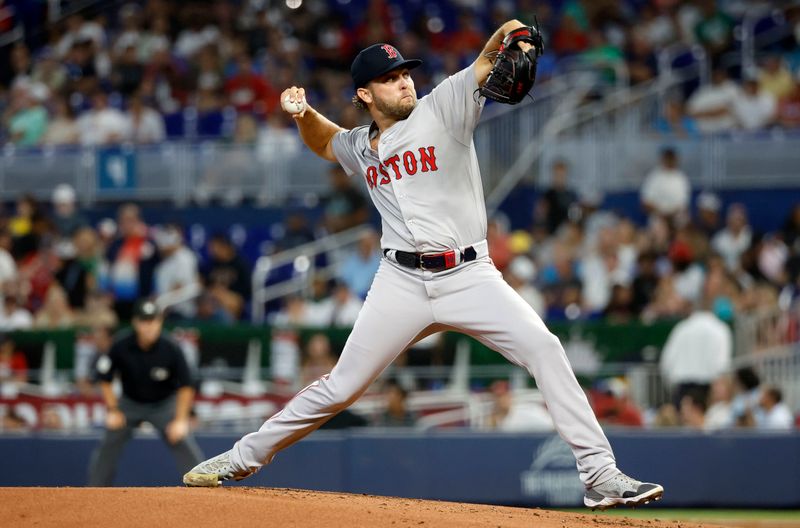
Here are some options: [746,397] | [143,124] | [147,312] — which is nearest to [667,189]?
[746,397]

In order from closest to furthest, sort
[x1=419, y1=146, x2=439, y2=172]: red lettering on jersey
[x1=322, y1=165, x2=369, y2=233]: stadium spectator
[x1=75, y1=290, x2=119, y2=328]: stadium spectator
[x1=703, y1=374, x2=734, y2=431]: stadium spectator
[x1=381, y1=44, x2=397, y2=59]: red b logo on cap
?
[x1=419, y1=146, x2=439, y2=172]: red lettering on jersey → [x1=381, y1=44, x2=397, y2=59]: red b logo on cap → [x1=703, y1=374, x2=734, y2=431]: stadium spectator → [x1=75, y1=290, x2=119, y2=328]: stadium spectator → [x1=322, y1=165, x2=369, y2=233]: stadium spectator

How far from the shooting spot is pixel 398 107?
650 centimetres

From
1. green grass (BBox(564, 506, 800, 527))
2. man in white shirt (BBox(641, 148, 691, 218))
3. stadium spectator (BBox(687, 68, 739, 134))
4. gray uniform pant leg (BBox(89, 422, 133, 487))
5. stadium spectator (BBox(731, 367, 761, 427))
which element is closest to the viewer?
gray uniform pant leg (BBox(89, 422, 133, 487))

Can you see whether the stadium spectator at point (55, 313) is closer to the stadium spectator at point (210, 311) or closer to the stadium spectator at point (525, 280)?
the stadium spectator at point (210, 311)

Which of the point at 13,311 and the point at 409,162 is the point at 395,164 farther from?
the point at 13,311

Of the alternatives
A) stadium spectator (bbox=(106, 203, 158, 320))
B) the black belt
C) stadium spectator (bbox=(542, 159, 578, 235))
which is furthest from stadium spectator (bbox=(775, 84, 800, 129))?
the black belt

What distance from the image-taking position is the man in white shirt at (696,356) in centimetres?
1237

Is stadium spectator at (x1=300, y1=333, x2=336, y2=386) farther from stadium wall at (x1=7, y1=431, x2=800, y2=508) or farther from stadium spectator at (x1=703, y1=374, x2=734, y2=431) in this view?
stadium spectator at (x1=703, y1=374, x2=734, y2=431)

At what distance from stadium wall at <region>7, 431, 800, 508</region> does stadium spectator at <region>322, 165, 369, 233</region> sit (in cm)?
407

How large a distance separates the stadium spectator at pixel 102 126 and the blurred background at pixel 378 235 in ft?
0.10

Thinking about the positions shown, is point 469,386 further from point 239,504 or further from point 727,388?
point 239,504

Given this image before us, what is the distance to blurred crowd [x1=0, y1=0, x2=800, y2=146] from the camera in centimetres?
1678

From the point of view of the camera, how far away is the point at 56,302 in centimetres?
1442

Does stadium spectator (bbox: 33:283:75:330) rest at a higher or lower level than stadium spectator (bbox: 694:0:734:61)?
lower
